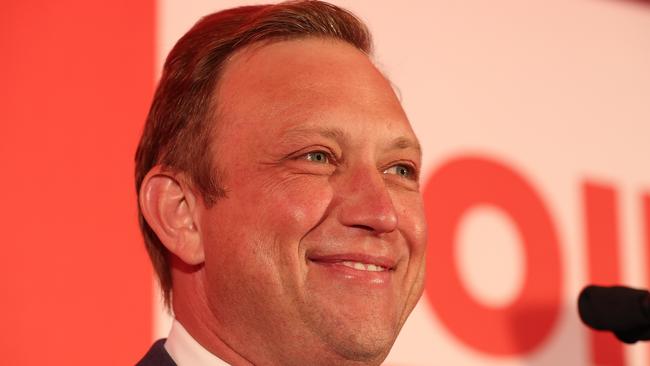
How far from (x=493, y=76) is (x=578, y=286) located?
59 cm

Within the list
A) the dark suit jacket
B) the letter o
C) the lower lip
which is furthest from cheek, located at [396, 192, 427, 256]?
the letter o

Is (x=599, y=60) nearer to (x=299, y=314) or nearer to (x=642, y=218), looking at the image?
(x=642, y=218)

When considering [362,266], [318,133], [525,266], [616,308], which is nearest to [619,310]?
[616,308]

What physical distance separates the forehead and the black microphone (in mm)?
673

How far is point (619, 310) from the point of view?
2.38m

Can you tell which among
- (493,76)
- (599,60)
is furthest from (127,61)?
(599,60)

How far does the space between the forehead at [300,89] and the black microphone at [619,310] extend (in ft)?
2.21

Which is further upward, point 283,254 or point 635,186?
point 283,254

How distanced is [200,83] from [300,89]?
196mm

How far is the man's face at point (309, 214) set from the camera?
1839 millimetres

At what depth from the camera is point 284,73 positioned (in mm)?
1978

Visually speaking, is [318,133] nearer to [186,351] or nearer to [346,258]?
[346,258]

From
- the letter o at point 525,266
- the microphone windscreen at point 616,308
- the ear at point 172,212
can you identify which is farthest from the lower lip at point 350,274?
the letter o at point 525,266

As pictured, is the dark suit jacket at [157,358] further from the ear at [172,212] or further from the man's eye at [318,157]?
the man's eye at [318,157]
